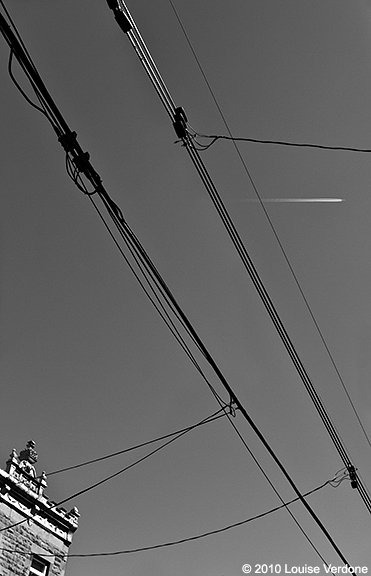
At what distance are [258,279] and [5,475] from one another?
1378 cm

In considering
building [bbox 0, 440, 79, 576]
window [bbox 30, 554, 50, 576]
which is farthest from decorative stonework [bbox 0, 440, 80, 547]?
window [bbox 30, 554, 50, 576]

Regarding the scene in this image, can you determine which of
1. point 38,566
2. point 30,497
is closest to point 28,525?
point 30,497

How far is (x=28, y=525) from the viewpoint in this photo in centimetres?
1850

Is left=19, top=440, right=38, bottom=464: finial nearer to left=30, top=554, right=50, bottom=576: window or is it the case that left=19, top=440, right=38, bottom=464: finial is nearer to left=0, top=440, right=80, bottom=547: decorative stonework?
left=0, top=440, right=80, bottom=547: decorative stonework

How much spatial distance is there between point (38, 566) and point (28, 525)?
1.57m

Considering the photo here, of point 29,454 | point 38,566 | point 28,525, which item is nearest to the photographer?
point 28,525

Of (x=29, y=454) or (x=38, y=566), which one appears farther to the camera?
(x=29, y=454)

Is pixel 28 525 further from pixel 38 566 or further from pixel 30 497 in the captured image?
pixel 38 566

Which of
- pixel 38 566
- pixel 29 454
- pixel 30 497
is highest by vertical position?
pixel 29 454

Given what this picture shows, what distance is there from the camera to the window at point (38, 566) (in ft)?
60.1

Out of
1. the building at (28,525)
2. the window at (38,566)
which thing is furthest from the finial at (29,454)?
the window at (38,566)

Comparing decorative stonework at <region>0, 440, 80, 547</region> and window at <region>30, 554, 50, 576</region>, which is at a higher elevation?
decorative stonework at <region>0, 440, 80, 547</region>

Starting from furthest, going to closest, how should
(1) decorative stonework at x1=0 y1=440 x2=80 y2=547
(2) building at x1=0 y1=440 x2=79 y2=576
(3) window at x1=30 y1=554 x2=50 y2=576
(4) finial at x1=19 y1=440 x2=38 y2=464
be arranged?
(4) finial at x1=19 y1=440 x2=38 y2=464 < (3) window at x1=30 y1=554 x2=50 y2=576 < (1) decorative stonework at x1=0 y1=440 x2=80 y2=547 < (2) building at x1=0 y1=440 x2=79 y2=576

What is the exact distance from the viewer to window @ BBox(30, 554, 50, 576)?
1831 cm
